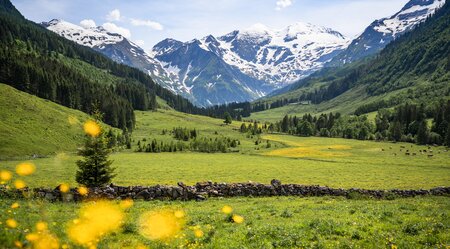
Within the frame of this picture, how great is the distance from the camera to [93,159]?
34.7m

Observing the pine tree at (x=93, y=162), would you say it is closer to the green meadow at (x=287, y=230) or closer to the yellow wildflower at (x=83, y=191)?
the yellow wildflower at (x=83, y=191)

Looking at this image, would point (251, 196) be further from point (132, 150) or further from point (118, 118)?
point (118, 118)

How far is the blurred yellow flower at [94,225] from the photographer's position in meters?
13.4

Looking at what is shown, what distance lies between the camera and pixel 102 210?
855 inches

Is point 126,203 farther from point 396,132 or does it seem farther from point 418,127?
point 418,127

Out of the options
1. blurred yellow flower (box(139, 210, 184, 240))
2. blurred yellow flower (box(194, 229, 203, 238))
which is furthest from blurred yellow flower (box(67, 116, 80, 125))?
blurred yellow flower (box(194, 229, 203, 238))

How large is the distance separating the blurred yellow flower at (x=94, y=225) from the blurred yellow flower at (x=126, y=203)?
2.91ft

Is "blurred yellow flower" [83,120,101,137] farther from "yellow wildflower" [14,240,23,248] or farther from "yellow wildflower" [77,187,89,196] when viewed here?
"yellow wildflower" [14,240,23,248]

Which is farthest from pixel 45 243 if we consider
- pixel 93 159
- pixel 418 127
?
pixel 418 127

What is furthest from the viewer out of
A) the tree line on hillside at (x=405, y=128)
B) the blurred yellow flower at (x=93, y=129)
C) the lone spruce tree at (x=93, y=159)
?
the tree line on hillside at (x=405, y=128)

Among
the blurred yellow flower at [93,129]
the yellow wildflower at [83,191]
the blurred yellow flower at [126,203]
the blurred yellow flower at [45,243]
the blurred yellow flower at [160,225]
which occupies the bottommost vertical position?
the blurred yellow flower at [126,203]

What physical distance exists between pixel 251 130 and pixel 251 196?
15194cm

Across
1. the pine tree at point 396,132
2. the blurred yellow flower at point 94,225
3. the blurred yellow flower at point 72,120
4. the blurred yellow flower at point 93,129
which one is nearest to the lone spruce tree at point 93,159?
the blurred yellow flower at point 93,129

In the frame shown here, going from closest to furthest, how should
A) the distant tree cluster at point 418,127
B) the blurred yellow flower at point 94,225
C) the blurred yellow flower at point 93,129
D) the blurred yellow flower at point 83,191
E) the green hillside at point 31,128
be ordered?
the blurred yellow flower at point 94,225 → the blurred yellow flower at point 83,191 → the blurred yellow flower at point 93,129 → the green hillside at point 31,128 → the distant tree cluster at point 418,127
